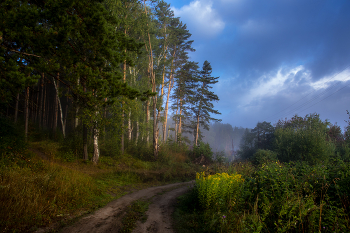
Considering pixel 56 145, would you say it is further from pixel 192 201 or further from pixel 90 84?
pixel 192 201

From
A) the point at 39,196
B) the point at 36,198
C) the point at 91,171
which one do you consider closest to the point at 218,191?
the point at 36,198

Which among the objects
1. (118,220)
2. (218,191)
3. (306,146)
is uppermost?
(306,146)

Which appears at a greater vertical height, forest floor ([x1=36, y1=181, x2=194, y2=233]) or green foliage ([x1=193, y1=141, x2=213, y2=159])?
green foliage ([x1=193, y1=141, x2=213, y2=159])

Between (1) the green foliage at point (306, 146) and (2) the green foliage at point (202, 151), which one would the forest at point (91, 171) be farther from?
(1) the green foliage at point (306, 146)

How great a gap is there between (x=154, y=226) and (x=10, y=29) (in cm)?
836

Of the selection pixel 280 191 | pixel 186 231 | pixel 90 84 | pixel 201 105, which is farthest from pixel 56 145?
pixel 201 105

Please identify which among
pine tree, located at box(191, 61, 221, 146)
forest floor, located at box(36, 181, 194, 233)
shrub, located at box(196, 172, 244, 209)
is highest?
pine tree, located at box(191, 61, 221, 146)

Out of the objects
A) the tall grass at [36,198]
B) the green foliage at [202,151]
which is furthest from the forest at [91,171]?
the green foliage at [202,151]

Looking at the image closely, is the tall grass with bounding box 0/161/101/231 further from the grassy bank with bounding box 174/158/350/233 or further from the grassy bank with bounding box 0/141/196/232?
the grassy bank with bounding box 174/158/350/233

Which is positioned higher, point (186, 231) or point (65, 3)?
point (65, 3)

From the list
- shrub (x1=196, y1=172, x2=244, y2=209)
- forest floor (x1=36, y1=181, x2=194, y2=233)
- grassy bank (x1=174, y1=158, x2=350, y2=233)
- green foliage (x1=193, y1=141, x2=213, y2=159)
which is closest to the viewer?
grassy bank (x1=174, y1=158, x2=350, y2=233)

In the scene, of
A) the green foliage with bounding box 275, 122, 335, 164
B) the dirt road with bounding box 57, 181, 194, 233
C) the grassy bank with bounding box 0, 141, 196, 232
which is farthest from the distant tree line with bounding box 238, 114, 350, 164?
the grassy bank with bounding box 0, 141, 196, 232

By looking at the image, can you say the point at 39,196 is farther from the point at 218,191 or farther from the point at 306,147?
the point at 306,147

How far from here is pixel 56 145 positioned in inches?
556
